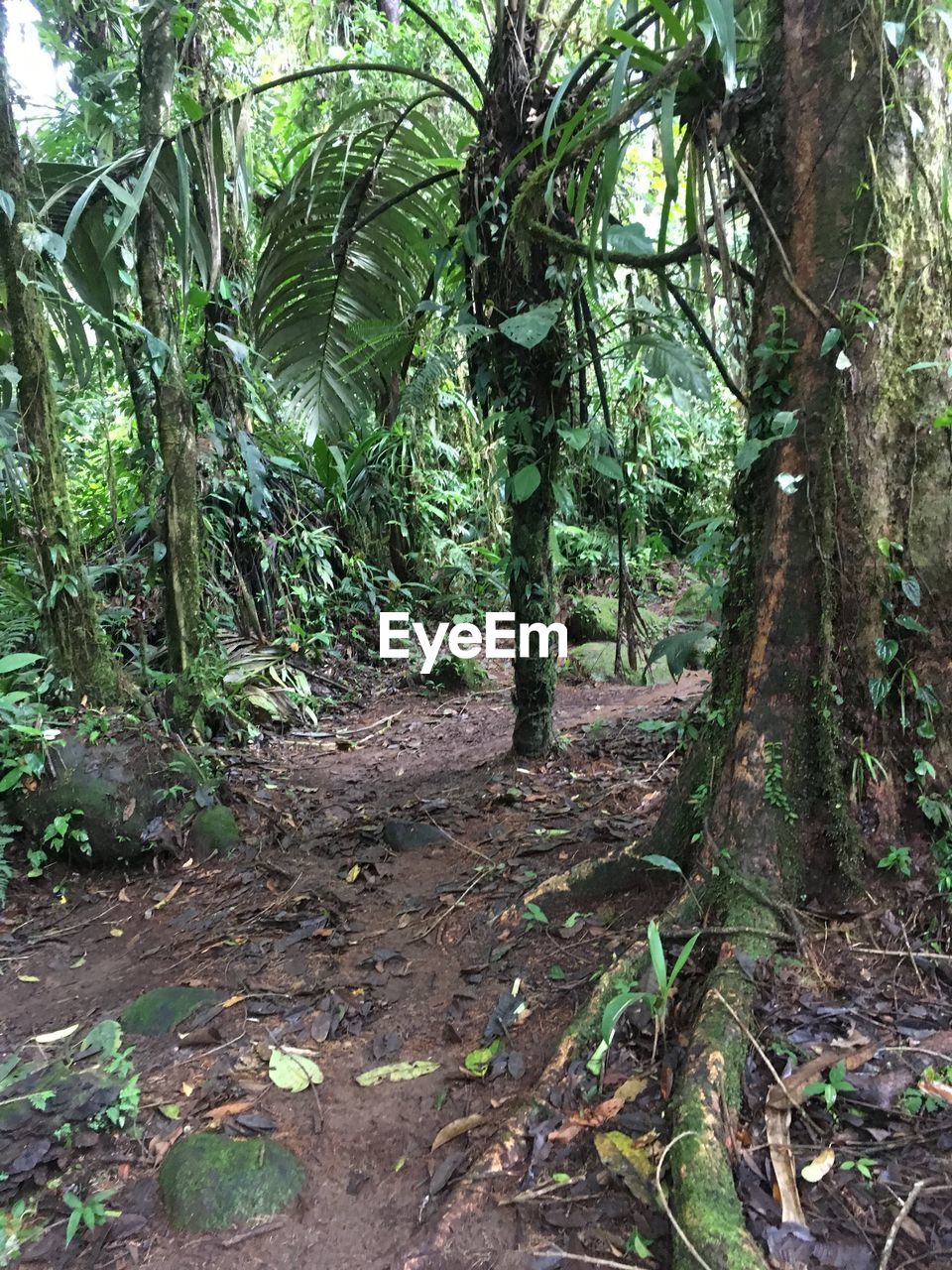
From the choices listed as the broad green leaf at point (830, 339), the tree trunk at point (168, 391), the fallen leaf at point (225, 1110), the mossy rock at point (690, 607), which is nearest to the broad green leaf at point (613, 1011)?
the fallen leaf at point (225, 1110)

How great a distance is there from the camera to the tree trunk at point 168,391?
4.05 m

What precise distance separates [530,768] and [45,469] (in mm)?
2915

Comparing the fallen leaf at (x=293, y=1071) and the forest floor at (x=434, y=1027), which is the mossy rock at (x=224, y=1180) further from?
the fallen leaf at (x=293, y=1071)

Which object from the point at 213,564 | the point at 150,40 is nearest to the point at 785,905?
the point at 150,40

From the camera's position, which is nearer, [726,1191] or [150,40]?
[726,1191]

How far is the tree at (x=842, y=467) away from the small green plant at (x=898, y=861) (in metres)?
0.03

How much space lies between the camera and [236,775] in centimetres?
475

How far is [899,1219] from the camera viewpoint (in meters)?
1.39

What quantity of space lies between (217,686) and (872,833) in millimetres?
4115

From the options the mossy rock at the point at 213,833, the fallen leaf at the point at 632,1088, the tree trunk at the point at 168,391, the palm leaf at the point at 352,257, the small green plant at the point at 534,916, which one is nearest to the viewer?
the fallen leaf at the point at 632,1088

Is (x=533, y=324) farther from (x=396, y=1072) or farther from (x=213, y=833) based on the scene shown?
(x=213, y=833)

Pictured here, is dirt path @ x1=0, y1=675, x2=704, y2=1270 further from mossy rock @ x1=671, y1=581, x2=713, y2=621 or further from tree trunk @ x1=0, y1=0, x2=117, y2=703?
mossy rock @ x1=671, y1=581, x2=713, y2=621

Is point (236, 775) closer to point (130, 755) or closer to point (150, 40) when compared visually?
point (130, 755)

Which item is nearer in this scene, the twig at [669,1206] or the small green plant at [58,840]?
the twig at [669,1206]
